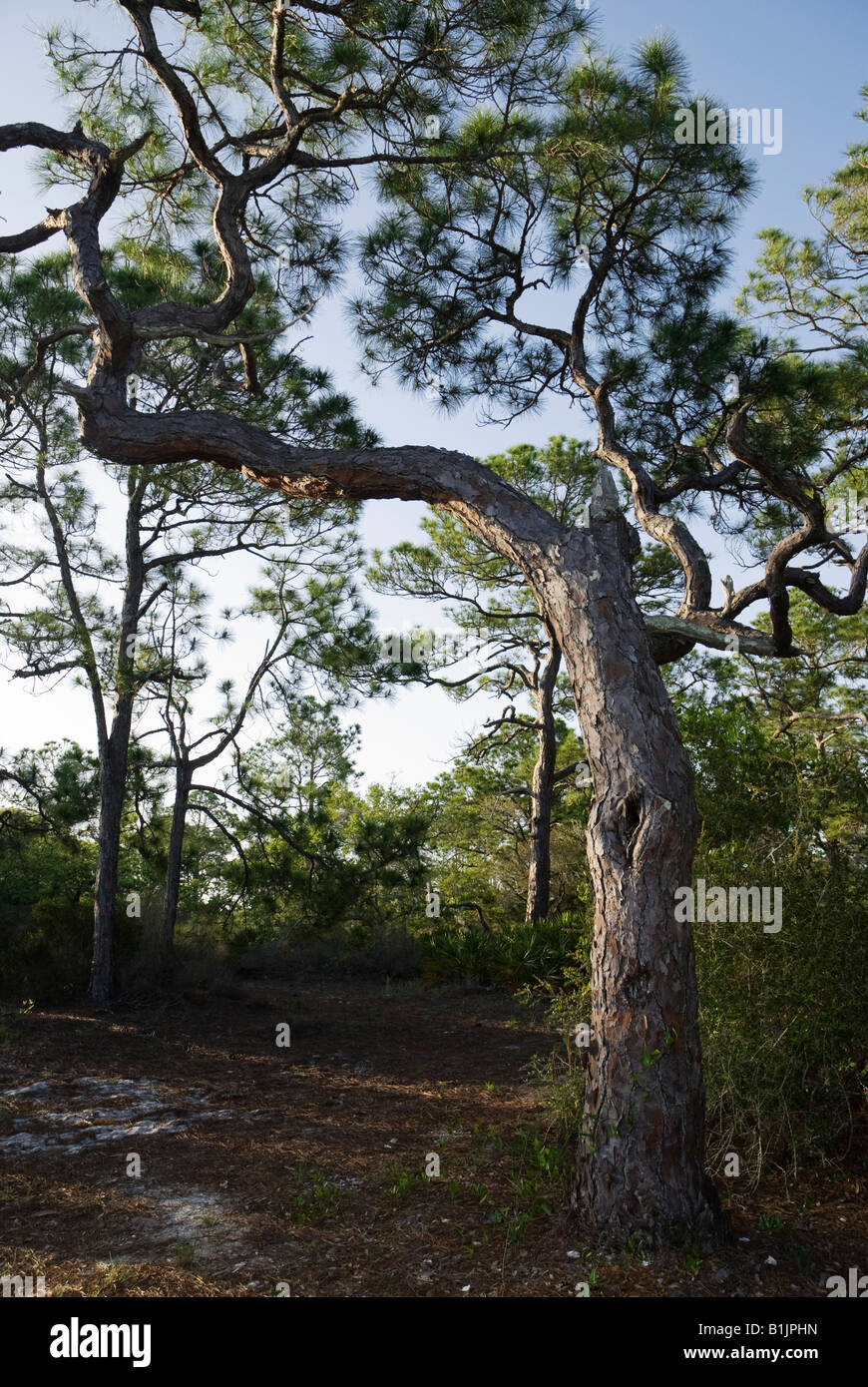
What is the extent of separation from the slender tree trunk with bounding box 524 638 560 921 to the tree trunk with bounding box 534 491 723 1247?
9980 mm

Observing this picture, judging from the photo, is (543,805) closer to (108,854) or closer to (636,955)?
(108,854)

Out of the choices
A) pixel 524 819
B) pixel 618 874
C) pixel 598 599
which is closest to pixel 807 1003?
pixel 618 874

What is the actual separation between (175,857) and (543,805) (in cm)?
616

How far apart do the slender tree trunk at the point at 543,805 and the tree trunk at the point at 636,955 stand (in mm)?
9980

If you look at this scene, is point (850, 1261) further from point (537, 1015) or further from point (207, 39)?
point (207, 39)

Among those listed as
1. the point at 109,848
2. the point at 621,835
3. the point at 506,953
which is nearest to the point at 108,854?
the point at 109,848

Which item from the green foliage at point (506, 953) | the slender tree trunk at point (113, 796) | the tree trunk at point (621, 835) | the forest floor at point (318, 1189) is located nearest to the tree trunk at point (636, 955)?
the tree trunk at point (621, 835)

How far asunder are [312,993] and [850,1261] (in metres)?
8.90

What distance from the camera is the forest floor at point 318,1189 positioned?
3586 millimetres

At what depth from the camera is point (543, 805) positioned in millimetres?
14719

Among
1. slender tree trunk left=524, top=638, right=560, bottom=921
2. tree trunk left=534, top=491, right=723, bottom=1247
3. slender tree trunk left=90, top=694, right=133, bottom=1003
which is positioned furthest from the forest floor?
slender tree trunk left=524, top=638, right=560, bottom=921

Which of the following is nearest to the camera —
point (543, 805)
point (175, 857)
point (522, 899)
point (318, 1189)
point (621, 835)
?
point (621, 835)

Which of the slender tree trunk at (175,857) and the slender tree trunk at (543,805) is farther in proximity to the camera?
the slender tree trunk at (543,805)

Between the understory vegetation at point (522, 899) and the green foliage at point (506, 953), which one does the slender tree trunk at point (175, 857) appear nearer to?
the understory vegetation at point (522, 899)
